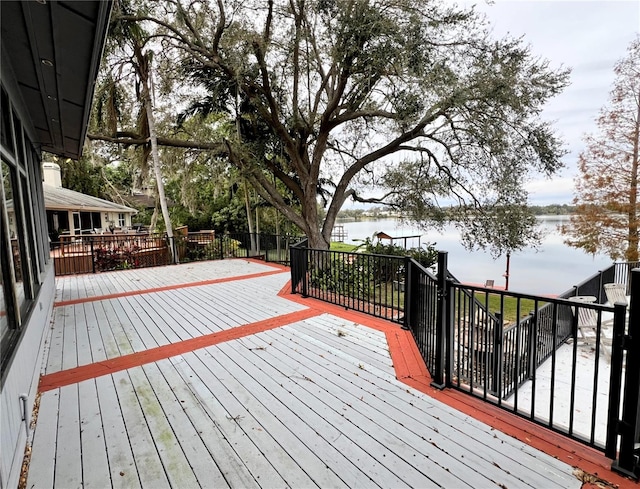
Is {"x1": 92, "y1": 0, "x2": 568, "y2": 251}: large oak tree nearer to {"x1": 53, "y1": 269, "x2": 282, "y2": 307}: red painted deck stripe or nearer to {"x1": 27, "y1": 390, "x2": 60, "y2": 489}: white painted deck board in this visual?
{"x1": 53, "y1": 269, "x2": 282, "y2": 307}: red painted deck stripe

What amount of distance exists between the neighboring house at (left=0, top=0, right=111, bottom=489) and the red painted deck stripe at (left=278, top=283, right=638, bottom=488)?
107 inches

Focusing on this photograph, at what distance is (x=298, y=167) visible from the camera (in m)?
9.56

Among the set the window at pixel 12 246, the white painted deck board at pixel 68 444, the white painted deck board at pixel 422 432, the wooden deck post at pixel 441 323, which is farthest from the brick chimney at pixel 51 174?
the wooden deck post at pixel 441 323

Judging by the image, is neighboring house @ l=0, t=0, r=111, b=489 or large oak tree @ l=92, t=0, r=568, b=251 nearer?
neighboring house @ l=0, t=0, r=111, b=489

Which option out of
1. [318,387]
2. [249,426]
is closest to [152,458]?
[249,426]

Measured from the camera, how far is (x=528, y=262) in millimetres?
21297

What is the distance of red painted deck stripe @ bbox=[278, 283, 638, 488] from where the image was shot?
1.79 meters

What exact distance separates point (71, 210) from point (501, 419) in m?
16.7

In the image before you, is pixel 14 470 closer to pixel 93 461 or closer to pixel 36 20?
Answer: pixel 93 461

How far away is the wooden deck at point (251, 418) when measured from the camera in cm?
177

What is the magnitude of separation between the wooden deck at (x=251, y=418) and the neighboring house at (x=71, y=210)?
447 inches

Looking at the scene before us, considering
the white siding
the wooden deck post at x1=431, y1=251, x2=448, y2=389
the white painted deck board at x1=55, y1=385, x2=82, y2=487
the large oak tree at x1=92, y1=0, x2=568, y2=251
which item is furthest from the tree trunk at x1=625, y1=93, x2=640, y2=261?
the white siding

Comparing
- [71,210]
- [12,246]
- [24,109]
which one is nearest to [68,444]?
[12,246]

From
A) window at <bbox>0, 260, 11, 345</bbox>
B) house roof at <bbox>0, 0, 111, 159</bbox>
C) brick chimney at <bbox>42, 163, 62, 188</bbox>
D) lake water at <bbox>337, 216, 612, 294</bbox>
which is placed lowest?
lake water at <bbox>337, 216, 612, 294</bbox>
